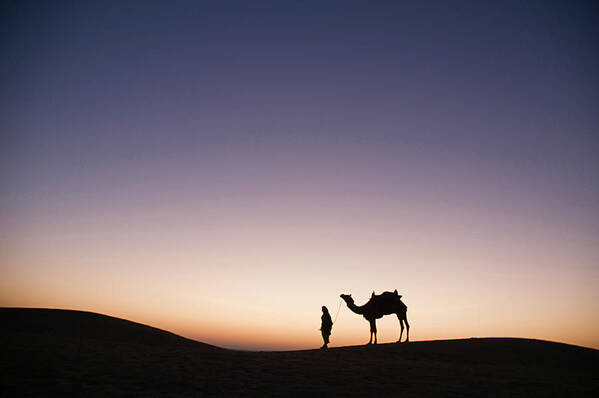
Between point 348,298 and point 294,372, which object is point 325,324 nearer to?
point 348,298

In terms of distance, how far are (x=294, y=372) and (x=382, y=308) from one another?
9670 millimetres

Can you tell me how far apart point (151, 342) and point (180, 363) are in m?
9.08

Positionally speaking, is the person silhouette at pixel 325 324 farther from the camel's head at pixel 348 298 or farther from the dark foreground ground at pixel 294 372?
the dark foreground ground at pixel 294 372

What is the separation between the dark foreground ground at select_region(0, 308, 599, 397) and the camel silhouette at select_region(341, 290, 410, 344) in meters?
2.04

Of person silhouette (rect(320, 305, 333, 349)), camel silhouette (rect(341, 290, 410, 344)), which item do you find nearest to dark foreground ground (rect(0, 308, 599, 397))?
camel silhouette (rect(341, 290, 410, 344))

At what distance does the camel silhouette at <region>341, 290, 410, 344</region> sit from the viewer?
66.4 feet

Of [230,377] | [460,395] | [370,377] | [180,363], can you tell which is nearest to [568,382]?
[460,395]

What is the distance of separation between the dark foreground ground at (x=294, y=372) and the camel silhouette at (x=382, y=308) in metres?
2.04

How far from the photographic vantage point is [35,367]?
10.5 metres

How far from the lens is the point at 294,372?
1158 centimetres

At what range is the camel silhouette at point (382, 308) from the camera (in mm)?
20234

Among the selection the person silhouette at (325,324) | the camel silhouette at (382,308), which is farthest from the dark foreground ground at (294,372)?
the person silhouette at (325,324)

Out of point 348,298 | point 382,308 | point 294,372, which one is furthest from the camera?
point 348,298

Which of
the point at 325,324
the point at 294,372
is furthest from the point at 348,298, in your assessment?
the point at 294,372
